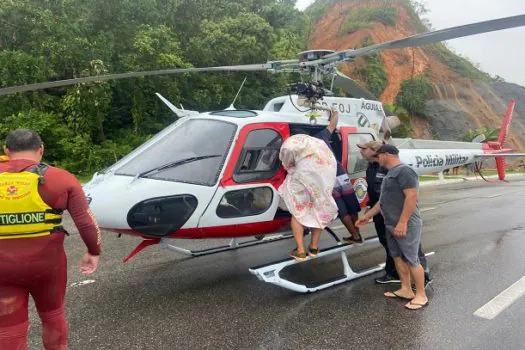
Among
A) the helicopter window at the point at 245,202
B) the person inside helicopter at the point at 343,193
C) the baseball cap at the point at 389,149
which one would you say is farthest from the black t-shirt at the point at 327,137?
the helicopter window at the point at 245,202

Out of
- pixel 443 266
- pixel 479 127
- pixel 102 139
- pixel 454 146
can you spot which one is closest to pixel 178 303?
pixel 443 266

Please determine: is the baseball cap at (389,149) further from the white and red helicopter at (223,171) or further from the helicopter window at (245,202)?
the helicopter window at (245,202)

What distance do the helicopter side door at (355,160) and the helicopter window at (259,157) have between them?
45.6 inches

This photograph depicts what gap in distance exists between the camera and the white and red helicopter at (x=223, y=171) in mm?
4221

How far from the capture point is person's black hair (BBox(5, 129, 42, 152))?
2.73 meters

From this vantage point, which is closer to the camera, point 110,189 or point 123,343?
point 123,343

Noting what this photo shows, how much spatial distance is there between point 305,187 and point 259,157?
0.61 meters

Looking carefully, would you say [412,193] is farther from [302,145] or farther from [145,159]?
[145,159]

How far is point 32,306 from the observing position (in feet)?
14.6

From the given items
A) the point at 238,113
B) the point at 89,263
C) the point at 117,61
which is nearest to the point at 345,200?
the point at 238,113

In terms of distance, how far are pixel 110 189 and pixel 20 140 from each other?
61.4 inches

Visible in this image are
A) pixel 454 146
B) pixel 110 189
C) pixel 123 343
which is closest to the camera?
pixel 123 343

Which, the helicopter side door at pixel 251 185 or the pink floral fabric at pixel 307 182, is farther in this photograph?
the pink floral fabric at pixel 307 182

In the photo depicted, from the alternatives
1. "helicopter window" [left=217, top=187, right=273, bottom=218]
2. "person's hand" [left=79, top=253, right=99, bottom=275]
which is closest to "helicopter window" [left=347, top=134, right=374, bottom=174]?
"helicopter window" [left=217, top=187, right=273, bottom=218]
